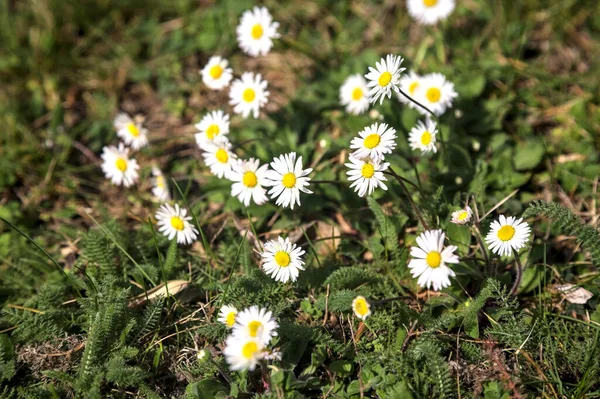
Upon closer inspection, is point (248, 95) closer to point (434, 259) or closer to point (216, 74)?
point (216, 74)

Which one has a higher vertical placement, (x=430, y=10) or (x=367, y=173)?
(x=430, y=10)

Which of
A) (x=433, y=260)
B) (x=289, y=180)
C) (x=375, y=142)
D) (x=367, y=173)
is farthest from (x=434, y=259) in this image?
(x=289, y=180)

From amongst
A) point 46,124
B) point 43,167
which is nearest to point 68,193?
point 43,167

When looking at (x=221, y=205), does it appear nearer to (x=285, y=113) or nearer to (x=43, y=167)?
(x=285, y=113)

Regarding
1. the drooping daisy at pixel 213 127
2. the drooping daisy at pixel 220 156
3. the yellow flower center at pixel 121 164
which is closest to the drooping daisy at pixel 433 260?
the drooping daisy at pixel 220 156

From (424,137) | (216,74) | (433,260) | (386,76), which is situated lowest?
(433,260)

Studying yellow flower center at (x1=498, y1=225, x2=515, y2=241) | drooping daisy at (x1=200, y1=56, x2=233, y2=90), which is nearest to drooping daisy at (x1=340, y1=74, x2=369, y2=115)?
drooping daisy at (x1=200, y1=56, x2=233, y2=90)
